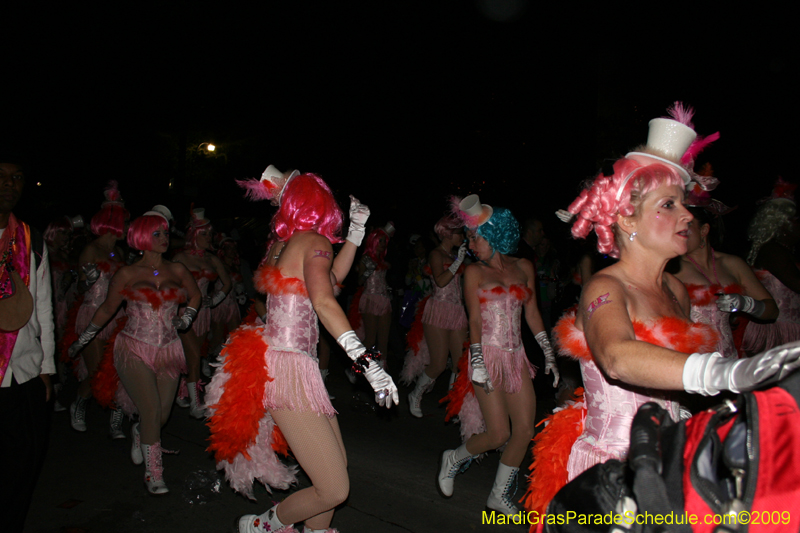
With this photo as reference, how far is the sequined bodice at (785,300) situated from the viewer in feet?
17.3

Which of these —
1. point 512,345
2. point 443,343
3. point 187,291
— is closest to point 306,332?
point 512,345

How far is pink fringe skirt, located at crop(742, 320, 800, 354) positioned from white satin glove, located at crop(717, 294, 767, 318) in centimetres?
119

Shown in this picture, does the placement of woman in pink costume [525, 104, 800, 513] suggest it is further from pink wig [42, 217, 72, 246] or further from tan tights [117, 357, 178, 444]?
pink wig [42, 217, 72, 246]

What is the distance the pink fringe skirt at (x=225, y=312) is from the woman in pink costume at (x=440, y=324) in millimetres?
3014

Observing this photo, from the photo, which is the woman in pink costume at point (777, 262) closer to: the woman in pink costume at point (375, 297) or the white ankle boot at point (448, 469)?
the white ankle boot at point (448, 469)

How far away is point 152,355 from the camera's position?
177 inches

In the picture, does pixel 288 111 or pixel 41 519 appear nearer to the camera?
pixel 41 519

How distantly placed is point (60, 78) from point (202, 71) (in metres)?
3.96

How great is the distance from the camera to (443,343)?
6.64 metres

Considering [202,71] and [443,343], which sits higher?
[202,71]

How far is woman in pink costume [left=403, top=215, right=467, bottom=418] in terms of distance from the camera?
644 cm

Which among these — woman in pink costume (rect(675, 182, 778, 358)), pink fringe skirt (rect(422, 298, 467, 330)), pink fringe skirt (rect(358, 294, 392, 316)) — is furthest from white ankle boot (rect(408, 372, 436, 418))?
woman in pink costume (rect(675, 182, 778, 358))

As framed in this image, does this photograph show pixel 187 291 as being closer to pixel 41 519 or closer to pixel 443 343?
pixel 41 519

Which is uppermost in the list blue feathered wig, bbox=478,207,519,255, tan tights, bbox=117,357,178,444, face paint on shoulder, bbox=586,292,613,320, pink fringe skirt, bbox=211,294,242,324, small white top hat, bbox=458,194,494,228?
small white top hat, bbox=458,194,494,228
